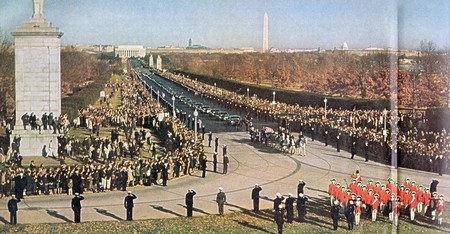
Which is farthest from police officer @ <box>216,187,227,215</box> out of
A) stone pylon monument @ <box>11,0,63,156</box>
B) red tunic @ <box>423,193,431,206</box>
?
stone pylon monument @ <box>11,0,63,156</box>

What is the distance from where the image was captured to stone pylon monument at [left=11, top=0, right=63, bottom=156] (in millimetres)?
11094

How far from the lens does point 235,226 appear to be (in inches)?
346

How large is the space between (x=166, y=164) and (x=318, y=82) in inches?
202

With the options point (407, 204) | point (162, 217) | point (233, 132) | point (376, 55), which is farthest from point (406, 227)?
point (233, 132)

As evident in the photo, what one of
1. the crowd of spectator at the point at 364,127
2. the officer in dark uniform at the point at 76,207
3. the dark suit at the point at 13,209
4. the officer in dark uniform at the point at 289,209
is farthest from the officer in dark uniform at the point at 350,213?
the dark suit at the point at 13,209

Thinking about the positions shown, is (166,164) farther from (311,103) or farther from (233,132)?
(311,103)

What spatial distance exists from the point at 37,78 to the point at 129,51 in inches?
68.6

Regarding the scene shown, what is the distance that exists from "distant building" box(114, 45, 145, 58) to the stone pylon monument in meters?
1.09

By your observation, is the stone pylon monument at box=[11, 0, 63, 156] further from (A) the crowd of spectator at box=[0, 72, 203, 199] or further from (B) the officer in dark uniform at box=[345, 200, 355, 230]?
(B) the officer in dark uniform at box=[345, 200, 355, 230]

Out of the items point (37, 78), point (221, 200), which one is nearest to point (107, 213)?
point (221, 200)

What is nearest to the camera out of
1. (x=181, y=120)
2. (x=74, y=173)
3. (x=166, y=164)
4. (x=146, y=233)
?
(x=146, y=233)

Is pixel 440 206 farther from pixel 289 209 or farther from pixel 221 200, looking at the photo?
pixel 221 200

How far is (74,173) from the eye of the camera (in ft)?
32.5

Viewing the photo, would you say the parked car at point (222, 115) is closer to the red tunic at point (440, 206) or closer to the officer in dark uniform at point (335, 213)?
the officer in dark uniform at point (335, 213)
